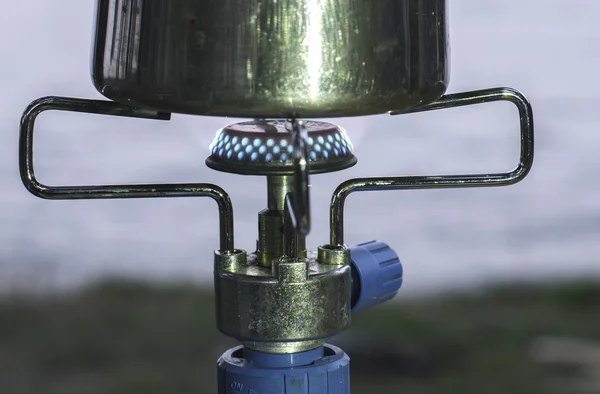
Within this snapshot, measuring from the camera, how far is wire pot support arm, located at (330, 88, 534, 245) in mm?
642

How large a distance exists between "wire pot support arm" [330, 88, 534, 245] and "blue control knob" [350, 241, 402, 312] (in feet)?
0.25

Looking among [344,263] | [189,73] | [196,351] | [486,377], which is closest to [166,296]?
[196,351]

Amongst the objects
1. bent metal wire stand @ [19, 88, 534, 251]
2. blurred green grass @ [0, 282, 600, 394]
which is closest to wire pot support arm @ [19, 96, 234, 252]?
bent metal wire stand @ [19, 88, 534, 251]

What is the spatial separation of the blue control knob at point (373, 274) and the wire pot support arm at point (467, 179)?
0.08 meters

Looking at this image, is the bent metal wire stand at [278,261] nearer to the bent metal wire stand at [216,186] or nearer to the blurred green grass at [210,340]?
the bent metal wire stand at [216,186]

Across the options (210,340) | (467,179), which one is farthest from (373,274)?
(210,340)

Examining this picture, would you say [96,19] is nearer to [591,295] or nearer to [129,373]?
[129,373]

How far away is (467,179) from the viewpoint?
643 mm

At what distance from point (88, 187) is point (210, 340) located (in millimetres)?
1317

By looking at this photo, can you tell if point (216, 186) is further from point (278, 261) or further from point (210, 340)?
point (210, 340)

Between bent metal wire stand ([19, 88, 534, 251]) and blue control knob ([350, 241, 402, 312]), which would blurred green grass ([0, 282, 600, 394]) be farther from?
bent metal wire stand ([19, 88, 534, 251])

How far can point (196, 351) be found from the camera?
1.89 meters

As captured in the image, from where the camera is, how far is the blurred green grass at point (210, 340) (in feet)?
6.05

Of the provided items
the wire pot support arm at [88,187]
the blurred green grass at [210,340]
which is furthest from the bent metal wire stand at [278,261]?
the blurred green grass at [210,340]
